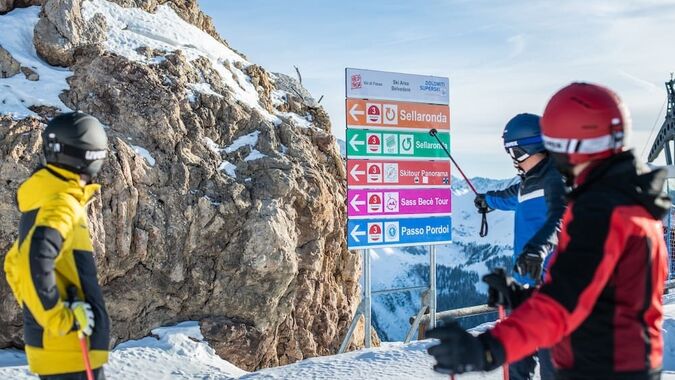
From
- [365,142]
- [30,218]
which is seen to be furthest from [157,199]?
[30,218]

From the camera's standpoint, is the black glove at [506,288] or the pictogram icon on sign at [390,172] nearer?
the black glove at [506,288]

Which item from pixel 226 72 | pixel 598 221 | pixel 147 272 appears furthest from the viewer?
pixel 226 72

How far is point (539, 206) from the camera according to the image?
4.20 m

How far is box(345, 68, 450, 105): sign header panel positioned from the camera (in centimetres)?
747

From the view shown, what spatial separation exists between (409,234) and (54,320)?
5950 millimetres

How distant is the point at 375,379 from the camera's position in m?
5.43

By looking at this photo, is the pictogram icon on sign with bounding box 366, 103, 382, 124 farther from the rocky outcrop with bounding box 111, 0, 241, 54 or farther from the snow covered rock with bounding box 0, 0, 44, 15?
the snow covered rock with bounding box 0, 0, 44, 15

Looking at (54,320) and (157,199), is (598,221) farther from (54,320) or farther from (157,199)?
(157,199)

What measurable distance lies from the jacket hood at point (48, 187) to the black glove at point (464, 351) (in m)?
1.83

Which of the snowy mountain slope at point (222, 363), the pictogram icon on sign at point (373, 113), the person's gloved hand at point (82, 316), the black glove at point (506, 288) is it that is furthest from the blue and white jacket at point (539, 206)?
the pictogram icon on sign at point (373, 113)

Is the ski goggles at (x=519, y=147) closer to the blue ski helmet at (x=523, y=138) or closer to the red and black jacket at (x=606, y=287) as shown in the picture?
the blue ski helmet at (x=523, y=138)

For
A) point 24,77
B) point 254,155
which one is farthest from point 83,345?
point 24,77

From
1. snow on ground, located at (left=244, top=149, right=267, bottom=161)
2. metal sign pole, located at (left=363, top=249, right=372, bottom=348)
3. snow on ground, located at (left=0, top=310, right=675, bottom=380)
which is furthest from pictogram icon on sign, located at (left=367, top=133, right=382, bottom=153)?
snow on ground, located at (left=0, top=310, right=675, bottom=380)

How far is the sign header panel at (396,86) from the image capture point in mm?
7473
